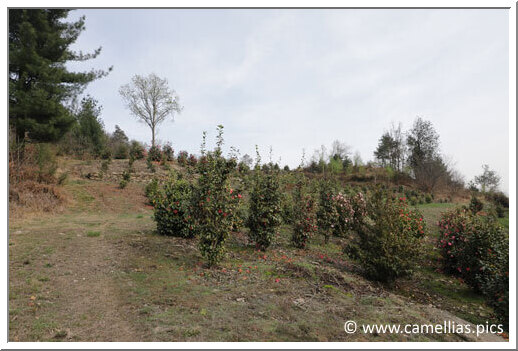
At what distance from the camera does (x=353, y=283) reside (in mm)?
4715

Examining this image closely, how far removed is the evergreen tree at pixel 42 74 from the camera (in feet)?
28.1

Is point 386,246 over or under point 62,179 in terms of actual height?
under

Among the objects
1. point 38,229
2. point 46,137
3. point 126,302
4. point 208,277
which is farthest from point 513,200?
point 46,137

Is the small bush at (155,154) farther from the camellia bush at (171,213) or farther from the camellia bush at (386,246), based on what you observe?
the camellia bush at (386,246)

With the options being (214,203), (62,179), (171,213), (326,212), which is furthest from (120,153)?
(214,203)

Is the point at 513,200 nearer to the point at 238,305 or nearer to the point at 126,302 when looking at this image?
the point at 238,305

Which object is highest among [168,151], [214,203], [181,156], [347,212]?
[168,151]

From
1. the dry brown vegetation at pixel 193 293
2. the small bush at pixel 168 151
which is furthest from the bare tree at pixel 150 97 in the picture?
the dry brown vegetation at pixel 193 293

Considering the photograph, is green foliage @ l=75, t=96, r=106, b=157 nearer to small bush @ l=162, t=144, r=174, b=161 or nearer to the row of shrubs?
small bush @ l=162, t=144, r=174, b=161

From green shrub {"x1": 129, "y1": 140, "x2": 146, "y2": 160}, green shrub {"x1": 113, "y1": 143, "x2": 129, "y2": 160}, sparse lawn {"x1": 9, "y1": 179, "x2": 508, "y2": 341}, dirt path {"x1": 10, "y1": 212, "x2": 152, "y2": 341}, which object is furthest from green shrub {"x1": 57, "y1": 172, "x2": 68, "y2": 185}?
green shrub {"x1": 113, "y1": 143, "x2": 129, "y2": 160}

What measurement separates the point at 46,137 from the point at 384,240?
42.7 feet

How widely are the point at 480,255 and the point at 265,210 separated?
4573 mm

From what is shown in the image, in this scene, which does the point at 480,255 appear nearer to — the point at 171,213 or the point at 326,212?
the point at 326,212

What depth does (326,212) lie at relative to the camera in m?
8.22
